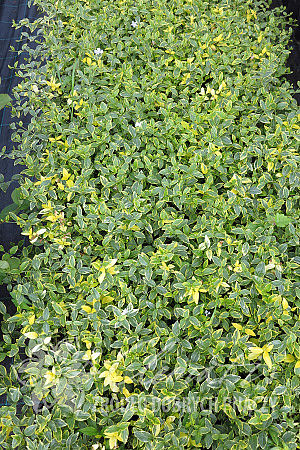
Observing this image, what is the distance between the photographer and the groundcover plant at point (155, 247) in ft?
4.25

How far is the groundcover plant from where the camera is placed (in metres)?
1.30

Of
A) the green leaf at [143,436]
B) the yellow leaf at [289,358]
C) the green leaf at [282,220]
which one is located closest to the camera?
the green leaf at [143,436]

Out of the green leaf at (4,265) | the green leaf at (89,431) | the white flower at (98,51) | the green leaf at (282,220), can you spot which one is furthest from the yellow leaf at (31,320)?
the white flower at (98,51)

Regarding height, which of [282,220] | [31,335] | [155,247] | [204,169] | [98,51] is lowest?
[31,335]

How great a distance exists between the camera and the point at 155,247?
5.46 ft

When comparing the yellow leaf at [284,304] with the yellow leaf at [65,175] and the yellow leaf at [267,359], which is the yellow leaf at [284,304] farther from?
the yellow leaf at [65,175]

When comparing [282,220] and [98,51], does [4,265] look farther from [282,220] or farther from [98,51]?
[98,51]

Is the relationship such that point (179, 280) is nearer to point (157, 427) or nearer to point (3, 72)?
point (157, 427)

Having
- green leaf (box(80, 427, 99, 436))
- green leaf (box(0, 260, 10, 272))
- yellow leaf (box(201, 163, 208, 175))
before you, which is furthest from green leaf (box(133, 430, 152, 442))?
yellow leaf (box(201, 163, 208, 175))

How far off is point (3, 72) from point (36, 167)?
5.09ft

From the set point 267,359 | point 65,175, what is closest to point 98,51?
point 65,175

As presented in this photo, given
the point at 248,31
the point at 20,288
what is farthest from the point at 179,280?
the point at 248,31

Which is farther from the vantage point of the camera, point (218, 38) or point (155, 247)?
point (218, 38)

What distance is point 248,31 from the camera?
8.08 ft
